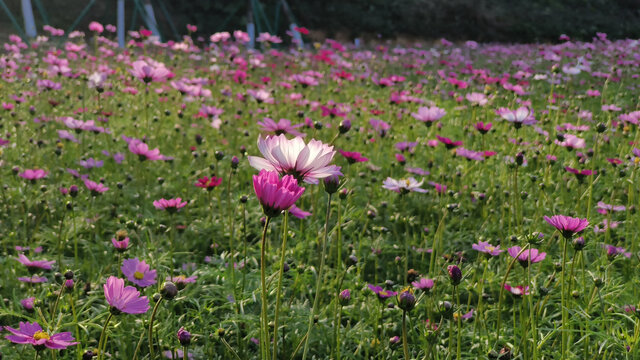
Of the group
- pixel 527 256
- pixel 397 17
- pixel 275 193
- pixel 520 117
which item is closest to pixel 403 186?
pixel 527 256

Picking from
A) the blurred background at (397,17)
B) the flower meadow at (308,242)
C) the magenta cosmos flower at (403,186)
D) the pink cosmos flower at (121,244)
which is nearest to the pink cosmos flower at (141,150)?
the flower meadow at (308,242)

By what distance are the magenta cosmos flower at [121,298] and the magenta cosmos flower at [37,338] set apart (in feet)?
0.28

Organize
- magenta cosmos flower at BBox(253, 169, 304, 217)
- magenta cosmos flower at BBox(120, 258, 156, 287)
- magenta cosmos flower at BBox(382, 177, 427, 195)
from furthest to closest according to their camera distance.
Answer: magenta cosmos flower at BBox(382, 177, 427, 195) → magenta cosmos flower at BBox(120, 258, 156, 287) → magenta cosmos flower at BBox(253, 169, 304, 217)

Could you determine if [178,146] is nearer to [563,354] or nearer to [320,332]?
[320,332]

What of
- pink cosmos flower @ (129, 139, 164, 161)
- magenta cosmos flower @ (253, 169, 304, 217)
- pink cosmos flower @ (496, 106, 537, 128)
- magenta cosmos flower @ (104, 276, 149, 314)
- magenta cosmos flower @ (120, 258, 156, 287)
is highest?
magenta cosmos flower @ (253, 169, 304, 217)

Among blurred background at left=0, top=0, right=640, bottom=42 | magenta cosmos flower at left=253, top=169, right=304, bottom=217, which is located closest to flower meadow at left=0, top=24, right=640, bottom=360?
magenta cosmos flower at left=253, top=169, right=304, bottom=217

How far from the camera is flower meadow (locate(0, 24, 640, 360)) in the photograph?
1007 mm

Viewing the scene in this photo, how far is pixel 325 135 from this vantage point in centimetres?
319

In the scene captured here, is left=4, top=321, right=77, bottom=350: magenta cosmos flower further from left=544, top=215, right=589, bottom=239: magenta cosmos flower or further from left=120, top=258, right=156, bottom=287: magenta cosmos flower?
left=544, top=215, right=589, bottom=239: magenta cosmos flower

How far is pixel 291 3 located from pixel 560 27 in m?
7.25

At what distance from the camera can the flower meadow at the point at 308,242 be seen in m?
1.01

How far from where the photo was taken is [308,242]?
1.74 metres

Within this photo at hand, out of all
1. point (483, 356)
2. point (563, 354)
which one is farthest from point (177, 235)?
point (563, 354)

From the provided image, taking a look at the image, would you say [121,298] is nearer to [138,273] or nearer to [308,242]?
[138,273]
